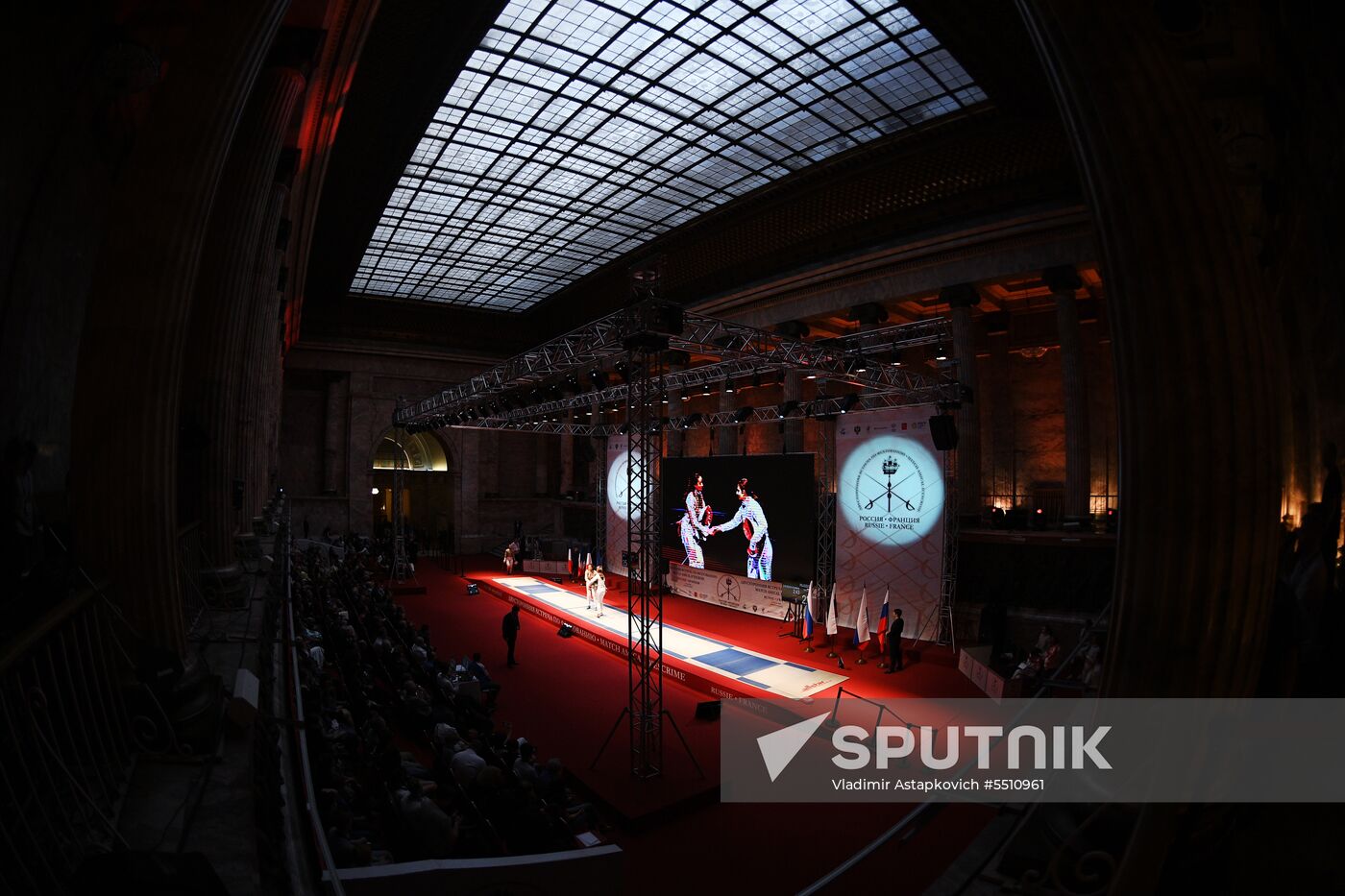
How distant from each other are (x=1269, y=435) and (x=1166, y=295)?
29.8 inches

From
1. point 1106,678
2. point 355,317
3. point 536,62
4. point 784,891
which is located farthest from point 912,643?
point 355,317

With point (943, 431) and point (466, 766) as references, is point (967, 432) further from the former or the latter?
point (466, 766)

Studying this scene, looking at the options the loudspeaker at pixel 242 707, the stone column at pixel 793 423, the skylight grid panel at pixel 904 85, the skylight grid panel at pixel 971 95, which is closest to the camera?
the loudspeaker at pixel 242 707

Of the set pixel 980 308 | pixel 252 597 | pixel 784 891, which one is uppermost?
pixel 980 308

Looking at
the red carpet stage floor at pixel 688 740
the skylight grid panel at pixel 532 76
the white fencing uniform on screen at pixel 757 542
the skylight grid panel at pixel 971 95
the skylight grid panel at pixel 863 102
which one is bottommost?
the red carpet stage floor at pixel 688 740

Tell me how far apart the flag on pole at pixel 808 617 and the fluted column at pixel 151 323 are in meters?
13.2

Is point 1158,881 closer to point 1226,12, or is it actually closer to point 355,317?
point 1226,12

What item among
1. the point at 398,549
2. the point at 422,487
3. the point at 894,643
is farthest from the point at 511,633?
the point at 422,487

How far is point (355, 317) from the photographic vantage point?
31406mm

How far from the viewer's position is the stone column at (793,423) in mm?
19953

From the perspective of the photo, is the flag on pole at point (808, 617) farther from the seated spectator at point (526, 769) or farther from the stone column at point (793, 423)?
the seated spectator at point (526, 769)

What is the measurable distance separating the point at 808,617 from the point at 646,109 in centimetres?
1244

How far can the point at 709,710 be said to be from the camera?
10.8 meters

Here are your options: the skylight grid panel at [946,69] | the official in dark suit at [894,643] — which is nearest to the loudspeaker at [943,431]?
the official in dark suit at [894,643]
